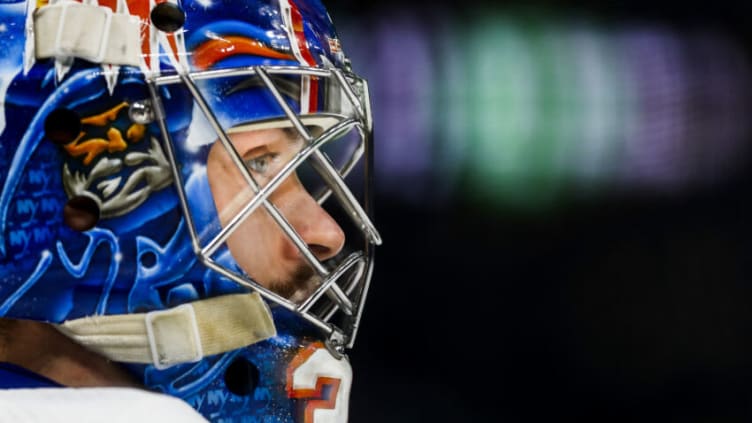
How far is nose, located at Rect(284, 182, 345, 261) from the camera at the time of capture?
79 centimetres

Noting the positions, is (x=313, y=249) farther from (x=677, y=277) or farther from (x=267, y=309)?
(x=677, y=277)

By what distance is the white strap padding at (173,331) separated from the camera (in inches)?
27.5

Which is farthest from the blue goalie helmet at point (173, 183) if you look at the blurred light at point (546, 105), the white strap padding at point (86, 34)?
the blurred light at point (546, 105)

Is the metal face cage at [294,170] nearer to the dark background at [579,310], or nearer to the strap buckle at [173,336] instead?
the strap buckle at [173,336]

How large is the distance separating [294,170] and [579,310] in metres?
0.88

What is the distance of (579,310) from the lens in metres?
1.51

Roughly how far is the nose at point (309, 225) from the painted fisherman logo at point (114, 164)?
0.45 feet

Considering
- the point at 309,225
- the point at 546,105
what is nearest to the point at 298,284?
the point at 309,225

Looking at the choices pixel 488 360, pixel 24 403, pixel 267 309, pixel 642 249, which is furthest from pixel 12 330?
pixel 642 249

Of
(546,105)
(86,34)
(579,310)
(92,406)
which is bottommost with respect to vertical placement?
(579,310)

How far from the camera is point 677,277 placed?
151 cm

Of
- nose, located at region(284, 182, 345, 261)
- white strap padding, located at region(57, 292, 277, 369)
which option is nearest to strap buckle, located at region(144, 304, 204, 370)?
white strap padding, located at region(57, 292, 277, 369)

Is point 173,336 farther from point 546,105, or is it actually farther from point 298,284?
point 546,105

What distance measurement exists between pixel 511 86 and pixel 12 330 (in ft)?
3.21
